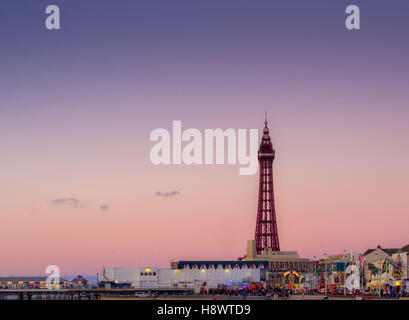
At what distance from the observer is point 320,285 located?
193m

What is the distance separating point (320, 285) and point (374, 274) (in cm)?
2942
